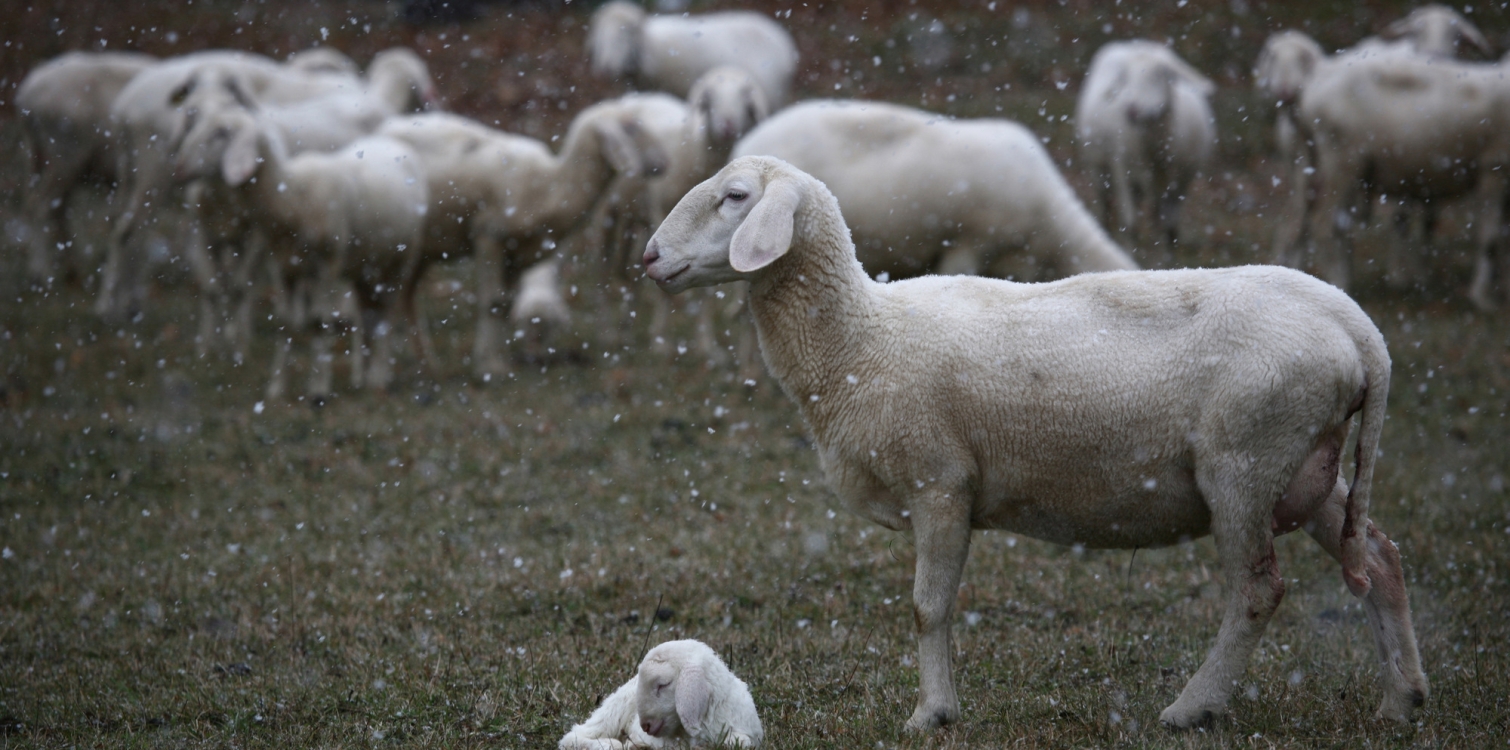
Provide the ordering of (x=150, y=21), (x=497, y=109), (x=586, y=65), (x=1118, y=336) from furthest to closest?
(x=150, y=21) → (x=586, y=65) → (x=497, y=109) → (x=1118, y=336)

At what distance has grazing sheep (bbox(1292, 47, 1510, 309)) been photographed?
388 inches

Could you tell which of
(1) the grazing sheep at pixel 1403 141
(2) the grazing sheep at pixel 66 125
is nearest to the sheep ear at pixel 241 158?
(2) the grazing sheep at pixel 66 125

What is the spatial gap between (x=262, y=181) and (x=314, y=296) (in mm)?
906

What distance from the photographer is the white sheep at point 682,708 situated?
325cm

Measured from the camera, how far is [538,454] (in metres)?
7.38

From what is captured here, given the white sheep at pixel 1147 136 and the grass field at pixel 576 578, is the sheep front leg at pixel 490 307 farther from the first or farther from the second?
the white sheep at pixel 1147 136

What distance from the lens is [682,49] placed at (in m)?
14.6

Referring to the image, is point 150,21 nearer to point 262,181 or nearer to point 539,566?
point 262,181

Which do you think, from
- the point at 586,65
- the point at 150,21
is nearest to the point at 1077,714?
the point at 586,65

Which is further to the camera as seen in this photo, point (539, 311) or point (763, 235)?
point (539, 311)

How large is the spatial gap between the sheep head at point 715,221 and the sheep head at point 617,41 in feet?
35.5

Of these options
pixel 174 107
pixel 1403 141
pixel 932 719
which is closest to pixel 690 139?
pixel 174 107

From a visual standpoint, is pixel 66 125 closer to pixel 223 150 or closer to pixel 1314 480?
pixel 223 150

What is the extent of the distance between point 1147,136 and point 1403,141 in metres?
2.15
